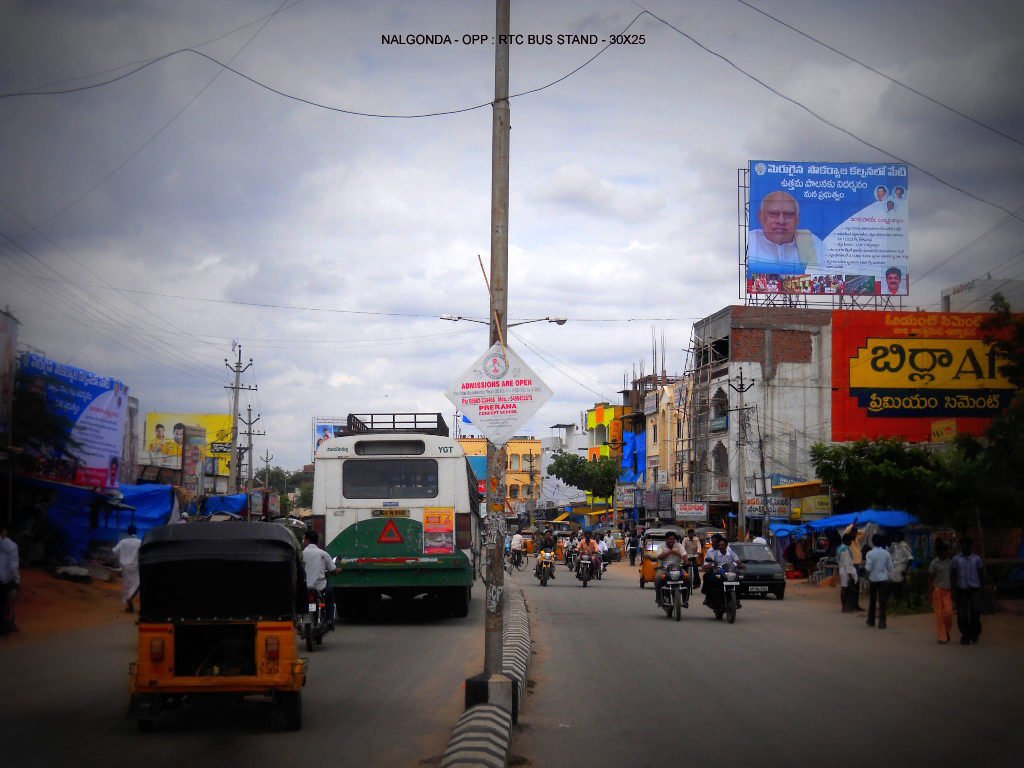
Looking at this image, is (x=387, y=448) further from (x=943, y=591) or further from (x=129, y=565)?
(x=943, y=591)

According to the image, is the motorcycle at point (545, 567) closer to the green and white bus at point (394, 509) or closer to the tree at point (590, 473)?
the green and white bus at point (394, 509)

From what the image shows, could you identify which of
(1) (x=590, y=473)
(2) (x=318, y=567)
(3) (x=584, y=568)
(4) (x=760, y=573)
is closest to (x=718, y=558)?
(2) (x=318, y=567)

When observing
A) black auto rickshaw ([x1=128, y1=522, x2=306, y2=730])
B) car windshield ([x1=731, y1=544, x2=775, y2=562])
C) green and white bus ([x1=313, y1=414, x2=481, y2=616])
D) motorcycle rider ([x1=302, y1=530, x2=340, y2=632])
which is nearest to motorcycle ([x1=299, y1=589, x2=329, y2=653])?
motorcycle rider ([x1=302, y1=530, x2=340, y2=632])

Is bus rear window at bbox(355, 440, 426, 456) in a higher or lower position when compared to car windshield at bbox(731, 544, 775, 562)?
higher

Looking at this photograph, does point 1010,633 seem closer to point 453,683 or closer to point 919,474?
point 919,474

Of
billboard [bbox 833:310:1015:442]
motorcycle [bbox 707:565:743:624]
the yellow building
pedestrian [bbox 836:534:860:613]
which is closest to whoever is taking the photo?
billboard [bbox 833:310:1015:442]

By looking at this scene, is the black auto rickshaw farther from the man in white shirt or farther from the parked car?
the man in white shirt

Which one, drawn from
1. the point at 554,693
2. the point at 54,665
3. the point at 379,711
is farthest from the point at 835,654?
the point at 54,665

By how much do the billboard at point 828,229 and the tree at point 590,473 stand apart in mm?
32517

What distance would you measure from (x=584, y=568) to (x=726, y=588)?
14.3 m

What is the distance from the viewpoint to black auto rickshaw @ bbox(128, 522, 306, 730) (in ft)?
28.6

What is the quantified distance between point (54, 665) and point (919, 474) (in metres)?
19.7

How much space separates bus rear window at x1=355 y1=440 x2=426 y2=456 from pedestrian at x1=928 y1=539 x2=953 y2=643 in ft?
29.5

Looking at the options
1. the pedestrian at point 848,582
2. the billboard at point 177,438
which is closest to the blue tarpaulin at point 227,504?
the billboard at point 177,438
